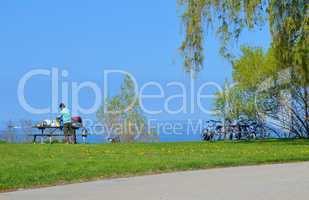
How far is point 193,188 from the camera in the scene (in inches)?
449

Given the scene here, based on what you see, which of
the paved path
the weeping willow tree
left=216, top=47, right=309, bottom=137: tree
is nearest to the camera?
the paved path

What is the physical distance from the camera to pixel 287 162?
16703 millimetres

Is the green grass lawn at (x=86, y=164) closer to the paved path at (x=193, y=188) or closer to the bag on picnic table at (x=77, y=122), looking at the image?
the paved path at (x=193, y=188)

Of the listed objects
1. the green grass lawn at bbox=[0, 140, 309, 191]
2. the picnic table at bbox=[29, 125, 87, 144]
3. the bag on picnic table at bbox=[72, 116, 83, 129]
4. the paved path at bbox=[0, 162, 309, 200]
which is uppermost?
the bag on picnic table at bbox=[72, 116, 83, 129]

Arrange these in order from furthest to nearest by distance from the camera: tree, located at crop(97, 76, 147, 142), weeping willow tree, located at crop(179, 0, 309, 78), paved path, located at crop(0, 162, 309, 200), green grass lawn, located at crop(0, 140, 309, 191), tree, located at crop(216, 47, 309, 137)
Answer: tree, located at crop(97, 76, 147, 142), tree, located at crop(216, 47, 309, 137), weeping willow tree, located at crop(179, 0, 309, 78), green grass lawn, located at crop(0, 140, 309, 191), paved path, located at crop(0, 162, 309, 200)

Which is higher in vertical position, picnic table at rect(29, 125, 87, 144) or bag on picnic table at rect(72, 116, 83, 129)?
bag on picnic table at rect(72, 116, 83, 129)

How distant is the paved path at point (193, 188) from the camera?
34.2 ft

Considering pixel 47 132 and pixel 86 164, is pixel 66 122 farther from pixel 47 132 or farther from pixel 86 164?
pixel 86 164

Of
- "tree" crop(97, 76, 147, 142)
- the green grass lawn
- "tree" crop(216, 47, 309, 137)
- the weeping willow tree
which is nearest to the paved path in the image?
the green grass lawn

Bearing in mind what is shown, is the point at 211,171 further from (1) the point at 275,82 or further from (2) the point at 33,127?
(1) the point at 275,82

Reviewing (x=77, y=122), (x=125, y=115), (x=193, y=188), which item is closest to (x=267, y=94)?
(x=125, y=115)

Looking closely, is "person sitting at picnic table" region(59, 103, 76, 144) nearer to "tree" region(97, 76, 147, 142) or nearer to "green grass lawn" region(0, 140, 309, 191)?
"tree" region(97, 76, 147, 142)

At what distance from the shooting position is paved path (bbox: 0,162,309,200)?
10430mm

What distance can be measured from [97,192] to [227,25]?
49.5ft
